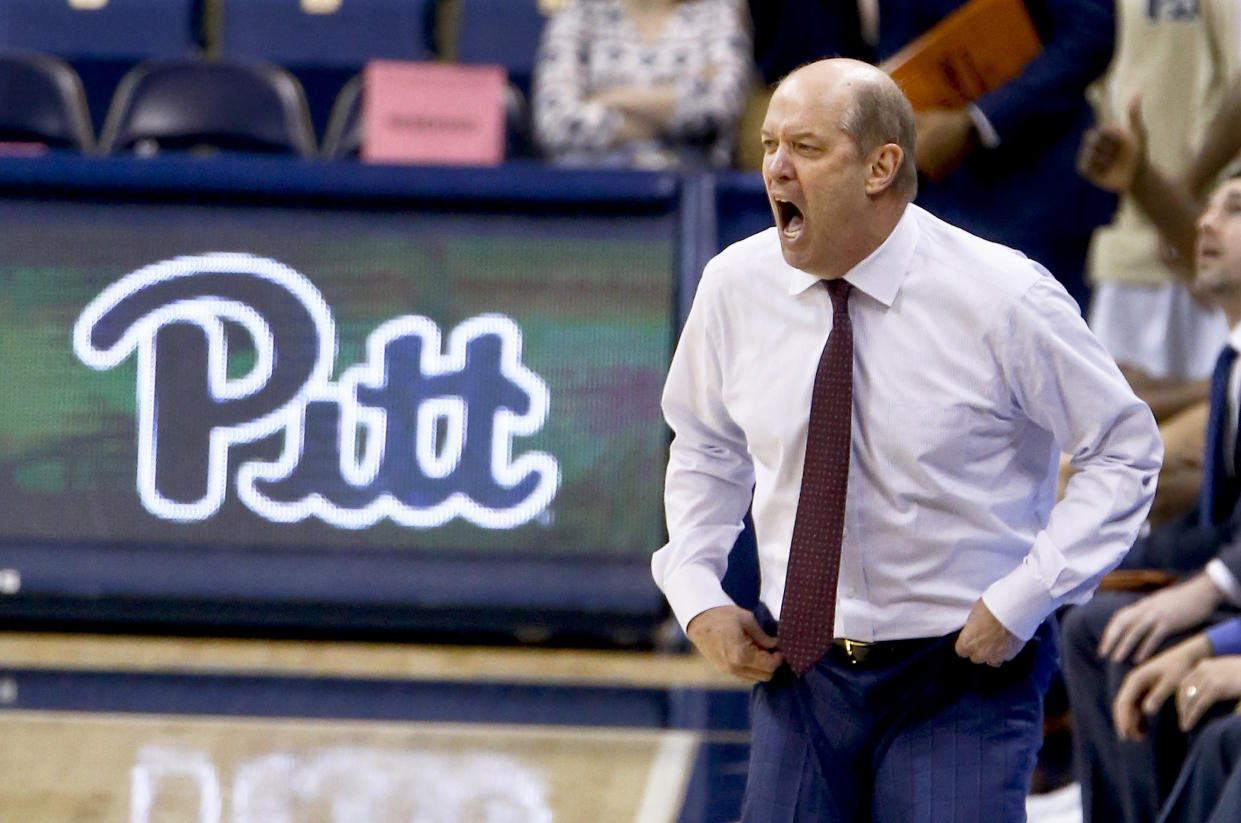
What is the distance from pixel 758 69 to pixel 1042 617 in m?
3.50

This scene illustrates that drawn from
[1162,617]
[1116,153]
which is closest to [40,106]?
[1116,153]

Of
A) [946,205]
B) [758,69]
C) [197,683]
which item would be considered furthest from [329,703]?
[758,69]

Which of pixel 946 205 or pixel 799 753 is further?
pixel 946 205

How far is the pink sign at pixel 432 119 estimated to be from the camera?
14.9 ft

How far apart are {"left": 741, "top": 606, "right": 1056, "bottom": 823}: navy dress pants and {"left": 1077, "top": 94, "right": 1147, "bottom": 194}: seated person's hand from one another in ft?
7.53

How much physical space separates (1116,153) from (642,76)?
1469 millimetres

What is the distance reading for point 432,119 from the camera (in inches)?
181

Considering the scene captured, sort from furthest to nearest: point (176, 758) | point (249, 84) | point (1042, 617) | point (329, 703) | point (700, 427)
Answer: point (249, 84) → point (329, 703) → point (176, 758) → point (700, 427) → point (1042, 617)

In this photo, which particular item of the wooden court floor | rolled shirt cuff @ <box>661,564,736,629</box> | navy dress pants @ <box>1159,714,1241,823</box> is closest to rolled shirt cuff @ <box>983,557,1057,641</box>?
rolled shirt cuff @ <box>661,564,736,629</box>

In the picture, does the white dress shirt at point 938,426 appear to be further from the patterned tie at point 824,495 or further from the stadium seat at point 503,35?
the stadium seat at point 503,35

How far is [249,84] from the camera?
579 centimetres

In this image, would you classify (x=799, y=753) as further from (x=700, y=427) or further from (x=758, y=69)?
(x=758, y=69)

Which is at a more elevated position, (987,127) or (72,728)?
(987,127)

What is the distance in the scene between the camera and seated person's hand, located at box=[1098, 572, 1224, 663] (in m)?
3.06
